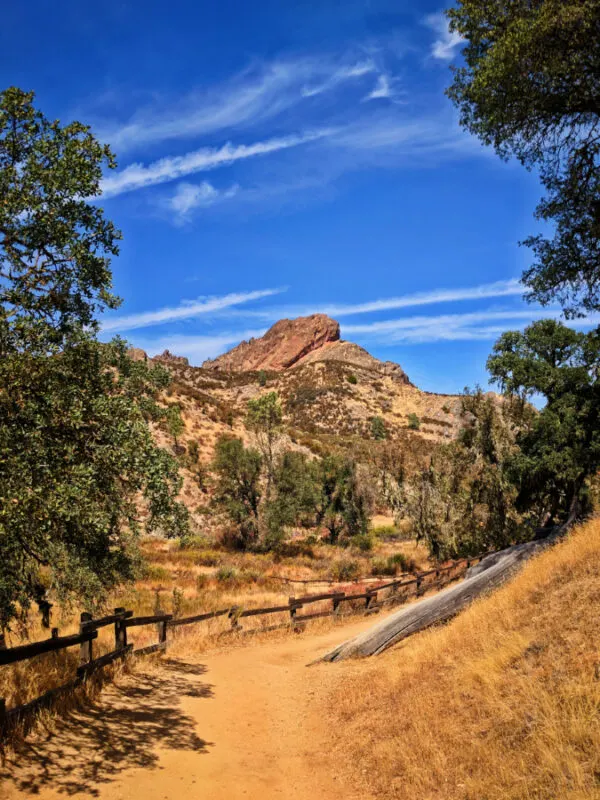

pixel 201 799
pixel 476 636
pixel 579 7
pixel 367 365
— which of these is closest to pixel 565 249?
pixel 579 7

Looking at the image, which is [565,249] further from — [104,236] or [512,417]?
[512,417]

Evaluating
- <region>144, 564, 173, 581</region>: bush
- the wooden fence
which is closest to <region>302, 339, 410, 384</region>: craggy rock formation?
<region>144, 564, 173, 581</region>: bush

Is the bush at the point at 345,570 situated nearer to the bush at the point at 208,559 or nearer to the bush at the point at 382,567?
the bush at the point at 382,567

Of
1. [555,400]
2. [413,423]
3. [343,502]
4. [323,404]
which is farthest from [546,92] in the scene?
[323,404]

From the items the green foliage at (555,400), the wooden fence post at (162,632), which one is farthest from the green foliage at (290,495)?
the wooden fence post at (162,632)

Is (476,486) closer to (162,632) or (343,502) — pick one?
(162,632)

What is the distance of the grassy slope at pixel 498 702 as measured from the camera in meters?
5.40

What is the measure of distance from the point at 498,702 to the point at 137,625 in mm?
12400

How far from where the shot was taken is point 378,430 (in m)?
88.8

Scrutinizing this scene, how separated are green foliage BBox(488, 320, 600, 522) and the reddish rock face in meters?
150

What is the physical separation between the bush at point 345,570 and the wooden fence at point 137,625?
24.5 feet

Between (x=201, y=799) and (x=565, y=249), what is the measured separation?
A: 11.7m

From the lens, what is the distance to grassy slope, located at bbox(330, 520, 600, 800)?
540cm

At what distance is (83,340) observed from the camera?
702 cm
